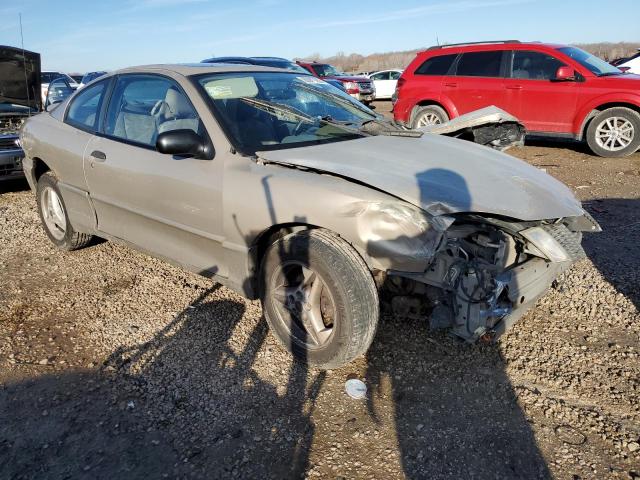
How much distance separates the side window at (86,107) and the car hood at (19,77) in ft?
11.3

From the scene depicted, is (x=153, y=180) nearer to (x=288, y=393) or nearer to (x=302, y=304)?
(x=302, y=304)

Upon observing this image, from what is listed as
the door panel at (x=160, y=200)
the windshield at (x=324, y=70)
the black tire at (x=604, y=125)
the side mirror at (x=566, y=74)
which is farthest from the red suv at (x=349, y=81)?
the door panel at (x=160, y=200)

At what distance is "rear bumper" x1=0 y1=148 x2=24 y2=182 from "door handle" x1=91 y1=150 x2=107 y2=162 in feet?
12.9

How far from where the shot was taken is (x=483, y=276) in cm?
262

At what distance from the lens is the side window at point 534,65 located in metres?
8.65

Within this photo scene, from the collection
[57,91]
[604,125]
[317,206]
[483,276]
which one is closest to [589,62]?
[604,125]

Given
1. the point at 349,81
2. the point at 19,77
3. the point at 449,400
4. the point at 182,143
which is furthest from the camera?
the point at 349,81

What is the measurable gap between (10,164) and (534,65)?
8468 millimetres

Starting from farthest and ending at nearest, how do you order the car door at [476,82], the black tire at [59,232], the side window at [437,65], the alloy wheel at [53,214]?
the side window at [437,65] < the car door at [476,82] < the alloy wheel at [53,214] < the black tire at [59,232]

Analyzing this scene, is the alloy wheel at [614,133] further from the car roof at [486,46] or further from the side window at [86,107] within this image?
the side window at [86,107]

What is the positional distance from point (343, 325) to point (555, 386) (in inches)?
49.1

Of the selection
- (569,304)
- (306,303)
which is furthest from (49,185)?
(569,304)

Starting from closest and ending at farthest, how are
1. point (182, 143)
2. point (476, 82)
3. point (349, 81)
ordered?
point (182, 143) → point (476, 82) → point (349, 81)

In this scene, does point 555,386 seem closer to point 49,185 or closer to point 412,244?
point 412,244
